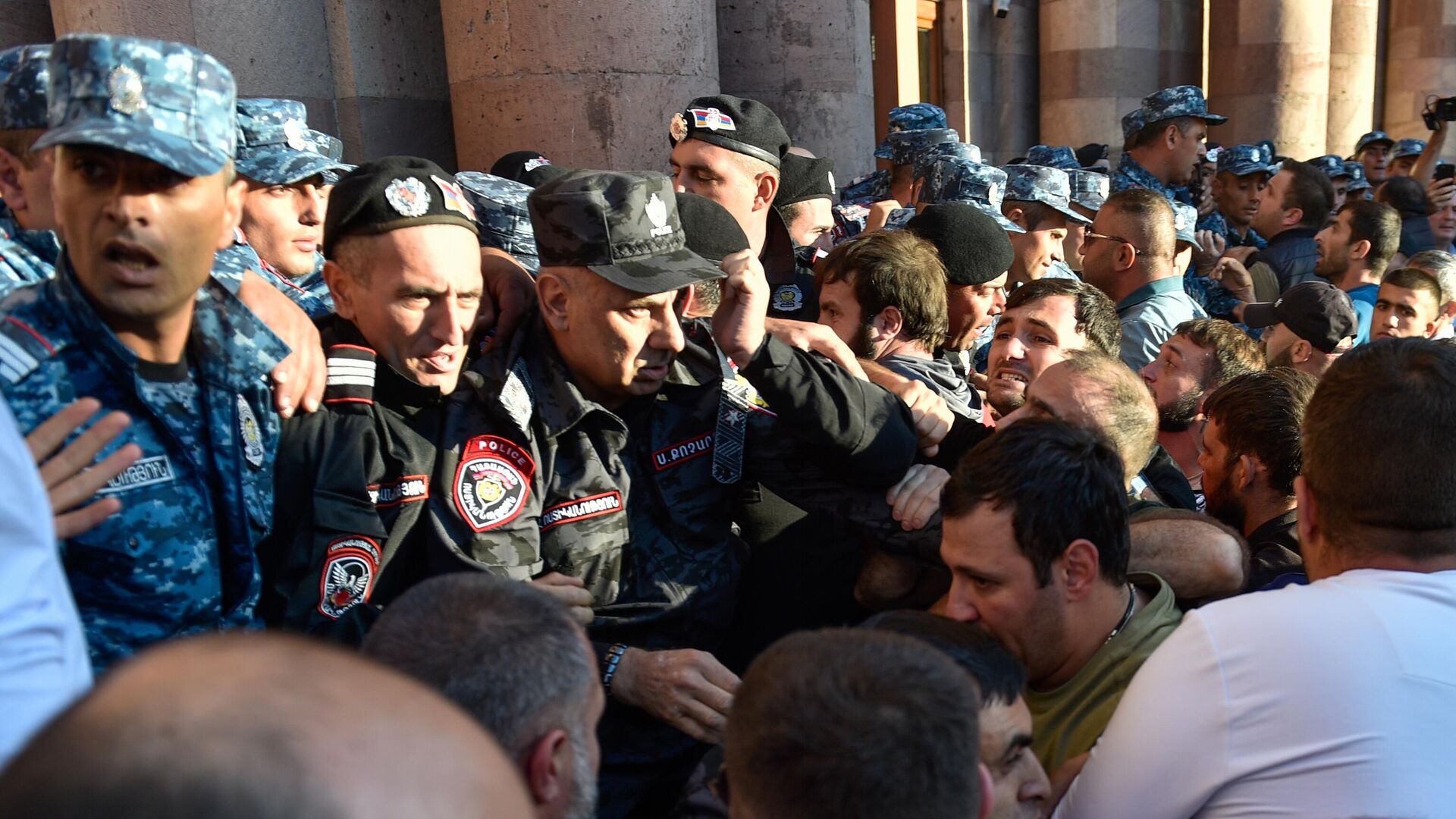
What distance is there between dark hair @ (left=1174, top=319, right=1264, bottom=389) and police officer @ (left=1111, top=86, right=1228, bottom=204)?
344 cm

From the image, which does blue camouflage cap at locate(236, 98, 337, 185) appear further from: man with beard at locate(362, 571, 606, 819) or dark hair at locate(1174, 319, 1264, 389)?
dark hair at locate(1174, 319, 1264, 389)

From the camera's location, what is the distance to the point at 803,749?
1288 millimetres

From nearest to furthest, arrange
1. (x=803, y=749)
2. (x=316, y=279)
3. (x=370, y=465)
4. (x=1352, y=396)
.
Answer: (x=803, y=749) → (x=1352, y=396) → (x=370, y=465) → (x=316, y=279)

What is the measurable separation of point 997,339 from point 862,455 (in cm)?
135

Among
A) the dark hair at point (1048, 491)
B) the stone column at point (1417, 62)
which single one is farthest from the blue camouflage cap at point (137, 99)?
the stone column at point (1417, 62)

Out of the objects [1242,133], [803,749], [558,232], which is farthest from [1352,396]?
[1242,133]

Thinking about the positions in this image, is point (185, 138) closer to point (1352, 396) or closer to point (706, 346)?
point (706, 346)

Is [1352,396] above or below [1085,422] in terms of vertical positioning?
above

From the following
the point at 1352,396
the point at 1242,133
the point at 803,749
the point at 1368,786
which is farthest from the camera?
the point at 1242,133

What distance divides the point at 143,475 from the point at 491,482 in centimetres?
66

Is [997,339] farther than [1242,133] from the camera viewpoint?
No

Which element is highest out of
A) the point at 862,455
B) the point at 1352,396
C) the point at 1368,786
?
the point at 1352,396

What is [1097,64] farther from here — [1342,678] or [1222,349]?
[1342,678]

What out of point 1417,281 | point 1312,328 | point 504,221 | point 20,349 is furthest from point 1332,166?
point 20,349
